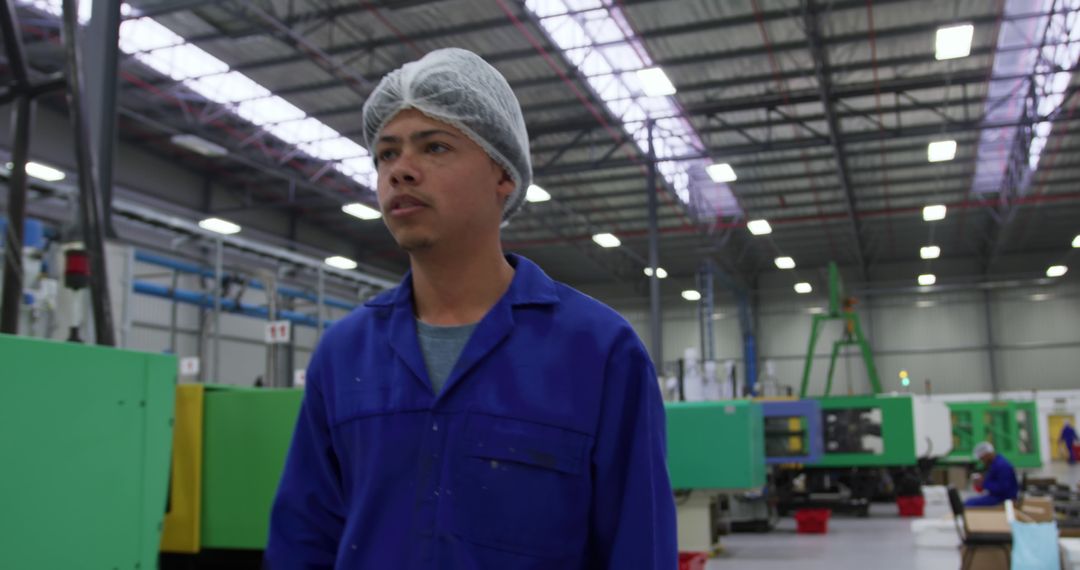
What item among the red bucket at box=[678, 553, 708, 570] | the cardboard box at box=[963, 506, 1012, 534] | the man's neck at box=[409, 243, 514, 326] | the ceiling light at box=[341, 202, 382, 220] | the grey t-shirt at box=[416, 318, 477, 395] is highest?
the ceiling light at box=[341, 202, 382, 220]

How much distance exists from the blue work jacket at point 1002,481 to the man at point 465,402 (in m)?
11.1

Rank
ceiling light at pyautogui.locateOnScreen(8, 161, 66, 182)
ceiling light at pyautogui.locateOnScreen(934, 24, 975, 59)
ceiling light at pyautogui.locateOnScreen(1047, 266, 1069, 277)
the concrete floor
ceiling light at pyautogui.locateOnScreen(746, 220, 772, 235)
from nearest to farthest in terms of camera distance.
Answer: the concrete floor → ceiling light at pyautogui.locateOnScreen(934, 24, 975, 59) → ceiling light at pyautogui.locateOnScreen(8, 161, 66, 182) → ceiling light at pyautogui.locateOnScreen(746, 220, 772, 235) → ceiling light at pyautogui.locateOnScreen(1047, 266, 1069, 277)

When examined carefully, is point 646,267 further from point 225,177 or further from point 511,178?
point 511,178

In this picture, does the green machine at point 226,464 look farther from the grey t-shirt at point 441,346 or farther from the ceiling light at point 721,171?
the ceiling light at point 721,171

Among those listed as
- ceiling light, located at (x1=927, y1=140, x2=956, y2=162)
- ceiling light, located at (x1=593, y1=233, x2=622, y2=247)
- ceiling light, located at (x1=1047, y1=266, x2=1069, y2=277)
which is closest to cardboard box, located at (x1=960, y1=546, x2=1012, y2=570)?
ceiling light, located at (x1=927, y1=140, x2=956, y2=162)

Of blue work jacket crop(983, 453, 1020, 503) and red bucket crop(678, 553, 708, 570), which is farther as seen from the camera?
blue work jacket crop(983, 453, 1020, 503)

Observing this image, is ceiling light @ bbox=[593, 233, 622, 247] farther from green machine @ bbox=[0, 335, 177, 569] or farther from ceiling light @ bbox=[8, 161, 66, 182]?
green machine @ bbox=[0, 335, 177, 569]

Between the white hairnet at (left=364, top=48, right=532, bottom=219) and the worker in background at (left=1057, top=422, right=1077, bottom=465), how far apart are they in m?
29.0

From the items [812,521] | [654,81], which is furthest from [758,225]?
[812,521]

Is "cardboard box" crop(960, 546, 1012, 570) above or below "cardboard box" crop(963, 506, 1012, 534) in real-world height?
below

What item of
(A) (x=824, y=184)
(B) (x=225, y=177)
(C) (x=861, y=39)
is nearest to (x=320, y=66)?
(B) (x=225, y=177)

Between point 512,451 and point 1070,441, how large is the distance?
29.4 m

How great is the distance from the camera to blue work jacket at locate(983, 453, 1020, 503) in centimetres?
1089

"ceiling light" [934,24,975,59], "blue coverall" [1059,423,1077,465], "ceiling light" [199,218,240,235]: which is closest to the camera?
"ceiling light" [934,24,975,59]
